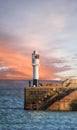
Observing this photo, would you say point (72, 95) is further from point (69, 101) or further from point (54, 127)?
point (54, 127)

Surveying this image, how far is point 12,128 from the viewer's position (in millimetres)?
32062

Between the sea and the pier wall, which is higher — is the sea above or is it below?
below

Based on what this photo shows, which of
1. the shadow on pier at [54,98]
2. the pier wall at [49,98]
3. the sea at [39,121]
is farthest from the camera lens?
the shadow on pier at [54,98]

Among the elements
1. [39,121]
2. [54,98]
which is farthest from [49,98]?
[39,121]

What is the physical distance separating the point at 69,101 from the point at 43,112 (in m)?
2.51

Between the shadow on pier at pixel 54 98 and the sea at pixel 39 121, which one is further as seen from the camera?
the shadow on pier at pixel 54 98

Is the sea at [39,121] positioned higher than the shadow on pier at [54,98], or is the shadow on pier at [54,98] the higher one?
the shadow on pier at [54,98]

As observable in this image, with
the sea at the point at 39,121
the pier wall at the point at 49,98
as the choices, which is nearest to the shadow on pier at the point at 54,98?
the pier wall at the point at 49,98

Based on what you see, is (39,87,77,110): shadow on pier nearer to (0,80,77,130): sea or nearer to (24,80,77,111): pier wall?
(24,80,77,111): pier wall

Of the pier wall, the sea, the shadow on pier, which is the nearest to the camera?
the sea

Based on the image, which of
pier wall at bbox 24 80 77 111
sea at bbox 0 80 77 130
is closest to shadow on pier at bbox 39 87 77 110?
pier wall at bbox 24 80 77 111

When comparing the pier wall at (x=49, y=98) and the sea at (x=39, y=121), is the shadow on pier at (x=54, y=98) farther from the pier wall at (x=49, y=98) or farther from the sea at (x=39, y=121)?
the sea at (x=39, y=121)

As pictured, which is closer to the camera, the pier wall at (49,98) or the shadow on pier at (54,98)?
the pier wall at (49,98)

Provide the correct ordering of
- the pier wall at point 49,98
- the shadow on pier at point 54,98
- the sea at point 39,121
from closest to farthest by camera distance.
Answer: the sea at point 39,121 < the pier wall at point 49,98 < the shadow on pier at point 54,98
